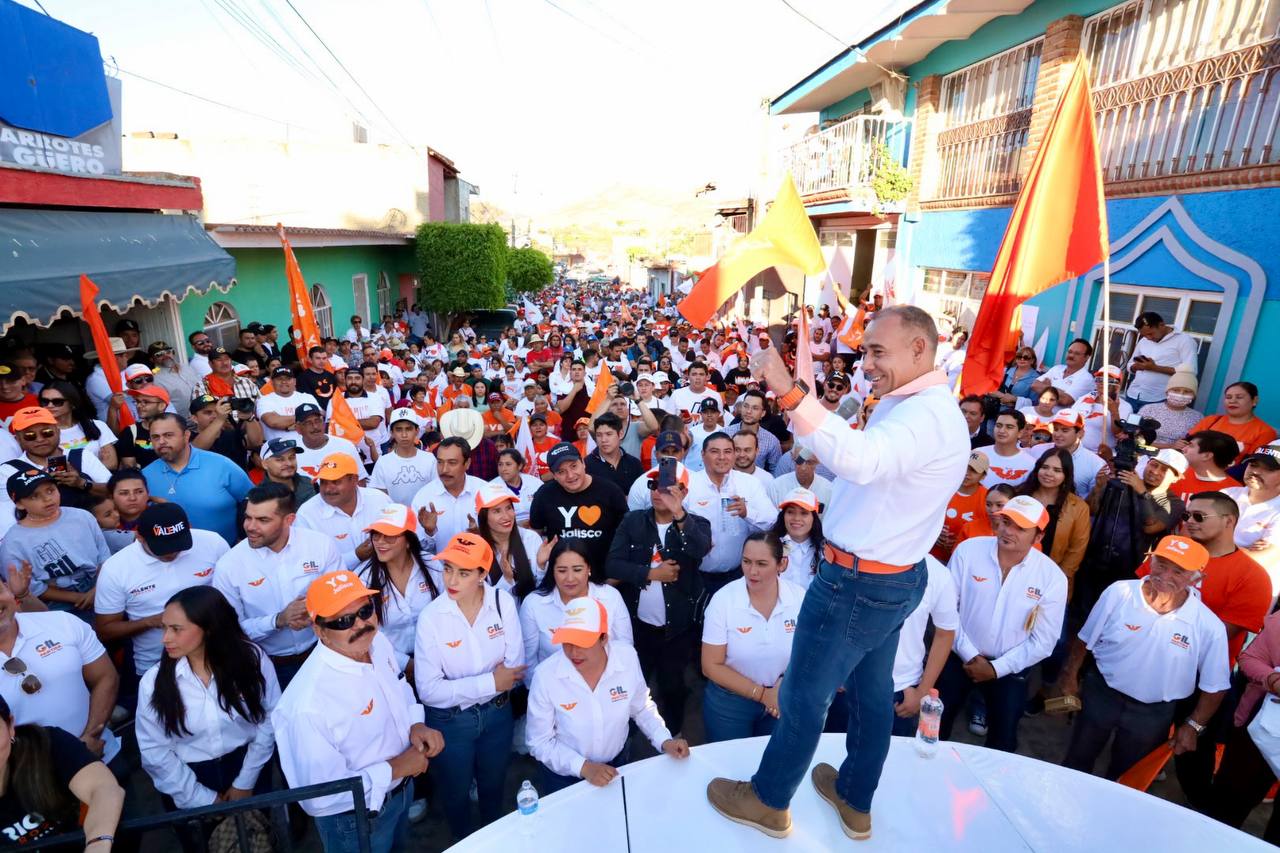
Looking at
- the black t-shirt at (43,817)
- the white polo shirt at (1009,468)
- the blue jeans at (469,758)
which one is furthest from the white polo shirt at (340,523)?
the white polo shirt at (1009,468)

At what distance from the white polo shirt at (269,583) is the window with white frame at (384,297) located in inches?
731

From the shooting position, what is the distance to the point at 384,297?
854 inches

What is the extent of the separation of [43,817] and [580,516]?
2820 mm

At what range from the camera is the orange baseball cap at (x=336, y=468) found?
4258 millimetres

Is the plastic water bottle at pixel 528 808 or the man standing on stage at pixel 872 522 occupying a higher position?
the man standing on stage at pixel 872 522

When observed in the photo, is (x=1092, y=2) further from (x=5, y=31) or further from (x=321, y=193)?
(x=321, y=193)

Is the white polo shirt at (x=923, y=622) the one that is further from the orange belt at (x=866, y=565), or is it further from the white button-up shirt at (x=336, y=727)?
the white button-up shirt at (x=336, y=727)

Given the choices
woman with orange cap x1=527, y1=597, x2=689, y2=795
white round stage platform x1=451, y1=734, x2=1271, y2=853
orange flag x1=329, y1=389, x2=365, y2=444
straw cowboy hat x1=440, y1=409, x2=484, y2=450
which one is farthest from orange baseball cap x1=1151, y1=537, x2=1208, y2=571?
orange flag x1=329, y1=389, x2=365, y2=444

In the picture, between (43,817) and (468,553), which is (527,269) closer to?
(468,553)

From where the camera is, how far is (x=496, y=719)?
3385 mm

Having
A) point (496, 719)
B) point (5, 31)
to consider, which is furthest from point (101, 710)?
point (5, 31)

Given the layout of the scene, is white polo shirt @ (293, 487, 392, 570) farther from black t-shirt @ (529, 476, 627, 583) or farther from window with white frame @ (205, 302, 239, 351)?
window with white frame @ (205, 302, 239, 351)

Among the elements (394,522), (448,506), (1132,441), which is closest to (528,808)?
(394,522)

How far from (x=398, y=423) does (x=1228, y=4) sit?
951cm
